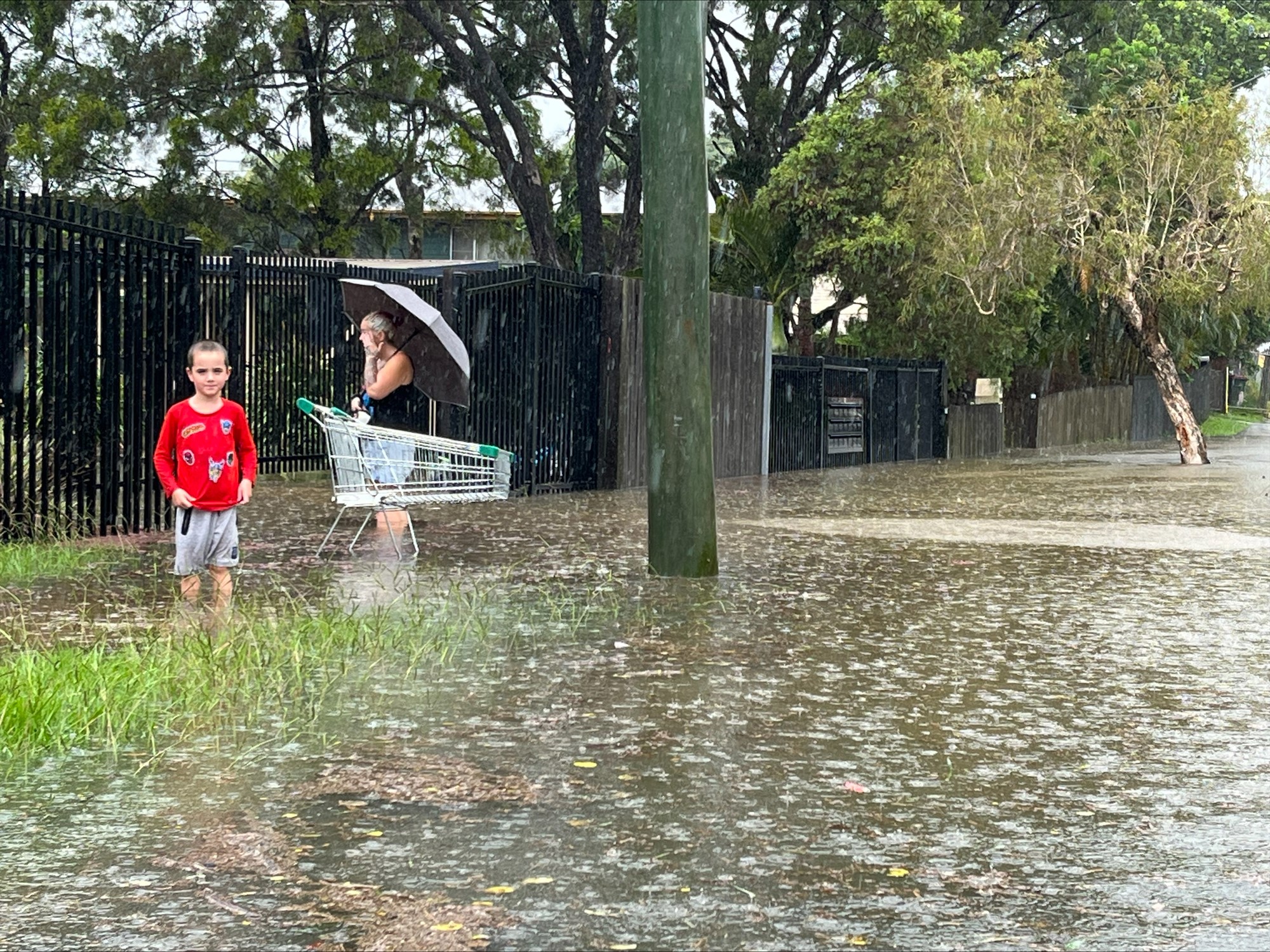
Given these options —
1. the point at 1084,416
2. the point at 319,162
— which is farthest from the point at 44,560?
the point at 1084,416

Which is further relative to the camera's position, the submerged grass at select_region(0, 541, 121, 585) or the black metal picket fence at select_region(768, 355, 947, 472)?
the black metal picket fence at select_region(768, 355, 947, 472)

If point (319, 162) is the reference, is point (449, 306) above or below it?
below

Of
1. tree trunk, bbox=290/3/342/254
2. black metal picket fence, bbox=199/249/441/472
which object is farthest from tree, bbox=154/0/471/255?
black metal picket fence, bbox=199/249/441/472

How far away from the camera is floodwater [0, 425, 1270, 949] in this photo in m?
4.59

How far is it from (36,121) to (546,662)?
34.7 metres

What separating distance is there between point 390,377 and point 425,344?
1.31 ft

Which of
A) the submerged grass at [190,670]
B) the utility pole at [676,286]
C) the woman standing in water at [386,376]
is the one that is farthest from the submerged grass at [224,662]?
the woman standing in water at [386,376]

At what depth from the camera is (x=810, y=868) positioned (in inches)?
198

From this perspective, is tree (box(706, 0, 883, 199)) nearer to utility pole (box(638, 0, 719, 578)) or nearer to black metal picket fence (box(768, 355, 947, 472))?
black metal picket fence (box(768, 355, 947, 472))

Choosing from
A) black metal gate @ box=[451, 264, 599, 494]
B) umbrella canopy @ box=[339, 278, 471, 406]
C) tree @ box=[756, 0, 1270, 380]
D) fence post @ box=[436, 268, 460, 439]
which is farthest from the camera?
tree @ box=[756, 0, 1270, 380]

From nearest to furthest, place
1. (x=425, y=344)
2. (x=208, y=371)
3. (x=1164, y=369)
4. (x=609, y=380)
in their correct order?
(x=208, y=371)
(x=425, y=344)
(x=609, y=380)
(x=1164, y=369)

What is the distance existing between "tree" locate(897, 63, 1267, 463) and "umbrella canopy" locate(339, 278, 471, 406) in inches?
642

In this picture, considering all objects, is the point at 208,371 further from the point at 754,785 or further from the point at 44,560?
the point at 754,785

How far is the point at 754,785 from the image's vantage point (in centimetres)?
604
